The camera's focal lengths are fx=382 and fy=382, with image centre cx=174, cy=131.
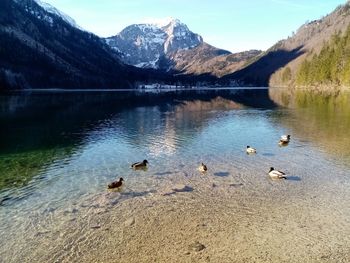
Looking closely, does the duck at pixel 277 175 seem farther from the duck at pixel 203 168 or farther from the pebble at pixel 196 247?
the pebble at pixel 196 247

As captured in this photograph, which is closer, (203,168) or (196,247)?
(196,247)

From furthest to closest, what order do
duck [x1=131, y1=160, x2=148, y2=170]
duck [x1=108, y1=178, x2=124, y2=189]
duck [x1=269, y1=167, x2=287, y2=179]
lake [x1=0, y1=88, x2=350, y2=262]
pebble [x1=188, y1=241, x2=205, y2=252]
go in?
duck [x1=131, y1=160, x2=148, y2=170] → duck [x1=269, y1=167, x2=287, y2=179] → duck [x1=108, y1=178, x2=124, y2=189] → lake [x1=0, y1=88, x2=350, y2=262] → pebble [x1=188, y1=241, x2=205, y2=252]

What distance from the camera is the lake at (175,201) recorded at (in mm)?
23734

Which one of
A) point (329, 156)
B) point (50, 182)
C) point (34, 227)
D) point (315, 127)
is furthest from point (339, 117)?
point (34, 227)

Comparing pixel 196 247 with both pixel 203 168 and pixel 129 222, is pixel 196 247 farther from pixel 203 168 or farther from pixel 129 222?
pixel 203 168

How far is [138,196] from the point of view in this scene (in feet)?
110

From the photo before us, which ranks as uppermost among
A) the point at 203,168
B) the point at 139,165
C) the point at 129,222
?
the point at 203,168

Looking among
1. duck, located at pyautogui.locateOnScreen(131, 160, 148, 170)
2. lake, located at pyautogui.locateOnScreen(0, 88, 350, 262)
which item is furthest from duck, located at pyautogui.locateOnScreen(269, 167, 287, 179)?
duck, located at pyautogui.locateOnScreen(131, 160, 148, 170)

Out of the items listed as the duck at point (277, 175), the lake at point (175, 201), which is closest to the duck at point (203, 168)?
the lake at point (175, 201)

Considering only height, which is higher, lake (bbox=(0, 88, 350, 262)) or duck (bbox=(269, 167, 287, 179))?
duck (bbox=(269, 167, 287, 179))

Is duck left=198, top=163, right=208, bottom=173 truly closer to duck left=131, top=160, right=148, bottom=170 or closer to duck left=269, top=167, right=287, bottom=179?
duck left=131, top=160, right=148, bottom=170

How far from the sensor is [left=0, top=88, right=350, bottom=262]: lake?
23.7 metres

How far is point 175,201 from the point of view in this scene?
3216 centimetres

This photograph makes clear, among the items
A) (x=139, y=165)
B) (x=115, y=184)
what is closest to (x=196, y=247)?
(x=115, y=184)
